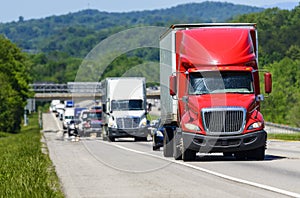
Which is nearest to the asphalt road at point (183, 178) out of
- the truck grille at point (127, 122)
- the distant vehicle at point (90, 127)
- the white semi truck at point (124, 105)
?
the white semi truck at point (124, 105)

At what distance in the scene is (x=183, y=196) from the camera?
522 inches

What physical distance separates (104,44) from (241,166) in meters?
14.5

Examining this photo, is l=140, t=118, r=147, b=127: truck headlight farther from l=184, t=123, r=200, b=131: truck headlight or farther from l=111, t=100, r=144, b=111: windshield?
l=184, t=123, r=200, b=131: truck headlight

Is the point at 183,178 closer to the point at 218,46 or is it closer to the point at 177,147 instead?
the point at 177,147

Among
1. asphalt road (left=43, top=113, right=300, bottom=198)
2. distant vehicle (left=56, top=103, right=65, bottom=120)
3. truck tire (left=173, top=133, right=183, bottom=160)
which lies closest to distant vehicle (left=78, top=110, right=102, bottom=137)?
asphalt road (left=43, top=113, right=300, bottom=198)

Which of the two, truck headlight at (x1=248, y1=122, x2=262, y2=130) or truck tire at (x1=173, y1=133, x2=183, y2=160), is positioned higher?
truck headlight at (x1=248, y1=122, x2=262, y2=130)

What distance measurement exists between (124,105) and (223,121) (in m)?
26.2

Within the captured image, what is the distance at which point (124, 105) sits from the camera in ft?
153

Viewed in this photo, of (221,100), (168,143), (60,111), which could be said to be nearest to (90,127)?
(168,143)

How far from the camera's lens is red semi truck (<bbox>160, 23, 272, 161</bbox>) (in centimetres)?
2070

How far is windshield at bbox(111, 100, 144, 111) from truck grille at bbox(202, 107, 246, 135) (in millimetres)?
25788

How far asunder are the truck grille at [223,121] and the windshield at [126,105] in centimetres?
2579

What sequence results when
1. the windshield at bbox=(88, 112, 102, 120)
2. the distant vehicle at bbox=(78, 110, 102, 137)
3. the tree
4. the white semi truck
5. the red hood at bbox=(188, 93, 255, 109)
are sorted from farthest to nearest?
the tree → the windshield at bbox=(88, 112, 102, 120) → the distant vehicle at bbox=(78, 110, 102, 137) → the white semi truck → the red hood at bbox=(188, 93, 255, 109)

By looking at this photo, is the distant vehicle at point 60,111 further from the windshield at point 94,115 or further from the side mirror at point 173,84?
the side mirror at point 173,84
